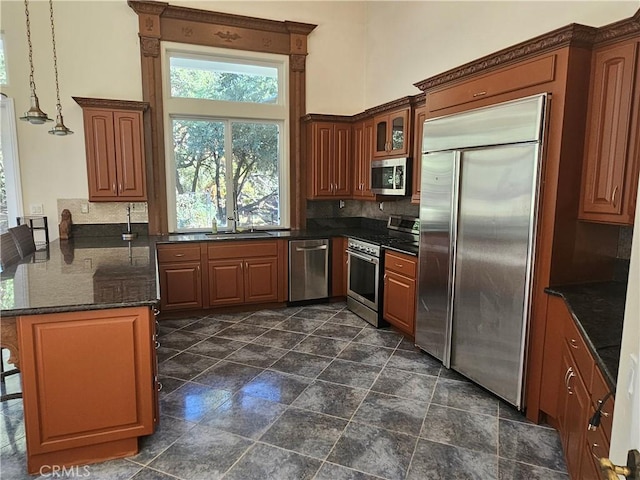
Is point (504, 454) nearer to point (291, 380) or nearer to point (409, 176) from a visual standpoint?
point (291, 380)

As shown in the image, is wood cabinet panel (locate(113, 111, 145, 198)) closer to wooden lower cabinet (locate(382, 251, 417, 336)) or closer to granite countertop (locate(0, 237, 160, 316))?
granite countertop (locate(0, 237, 160, 316))

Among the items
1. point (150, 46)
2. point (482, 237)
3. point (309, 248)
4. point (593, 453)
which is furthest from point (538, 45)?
point (150, 46)

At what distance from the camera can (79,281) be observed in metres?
2.42

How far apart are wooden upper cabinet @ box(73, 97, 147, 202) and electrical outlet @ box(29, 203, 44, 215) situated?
2.13 ft

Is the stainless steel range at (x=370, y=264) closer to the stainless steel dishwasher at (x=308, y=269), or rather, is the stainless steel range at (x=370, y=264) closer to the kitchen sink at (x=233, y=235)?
the stainless steel dishwasher at (x=308, y=269)

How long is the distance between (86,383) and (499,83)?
9.85 feet

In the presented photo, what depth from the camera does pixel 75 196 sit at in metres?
4.46

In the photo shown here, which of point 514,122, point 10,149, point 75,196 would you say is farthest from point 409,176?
point 10,149

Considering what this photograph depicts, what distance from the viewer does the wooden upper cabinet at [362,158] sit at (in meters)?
4.75

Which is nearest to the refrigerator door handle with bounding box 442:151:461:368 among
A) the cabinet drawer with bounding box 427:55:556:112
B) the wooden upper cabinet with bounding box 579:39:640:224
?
the cabinet drawer with bounding box 427:55:556:112

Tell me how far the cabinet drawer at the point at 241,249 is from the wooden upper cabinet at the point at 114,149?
3.25 feet

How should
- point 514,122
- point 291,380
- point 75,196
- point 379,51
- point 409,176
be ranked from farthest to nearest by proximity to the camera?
point 379,51 < point 75,196 < point 409,176 < point 291,380 < point 514,122

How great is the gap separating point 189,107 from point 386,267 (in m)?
2.96

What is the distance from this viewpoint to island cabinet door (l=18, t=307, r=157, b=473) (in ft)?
6.48
